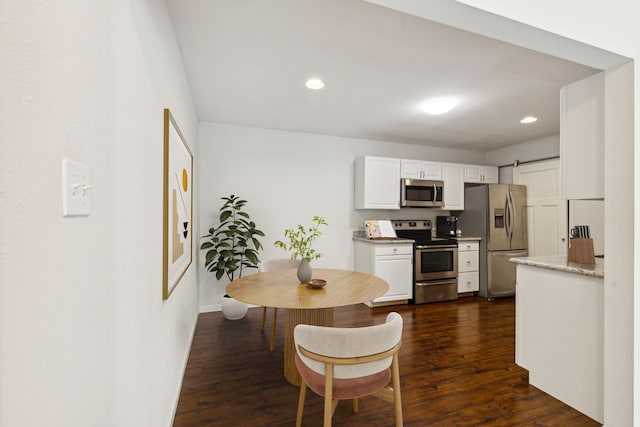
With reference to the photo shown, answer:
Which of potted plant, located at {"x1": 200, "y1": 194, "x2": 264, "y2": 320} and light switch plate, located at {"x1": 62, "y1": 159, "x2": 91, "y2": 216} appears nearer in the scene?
light switch plate, located at {"x1": 62, "y1": 159, "x2": 91, "y2": 216}

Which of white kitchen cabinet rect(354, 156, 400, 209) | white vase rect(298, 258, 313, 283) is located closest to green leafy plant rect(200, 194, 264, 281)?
white vase rect(298, 258, 313, 283)

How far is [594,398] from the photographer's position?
1847mm

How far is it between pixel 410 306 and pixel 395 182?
181 centimetres

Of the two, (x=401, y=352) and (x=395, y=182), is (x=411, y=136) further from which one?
(x=401, y=352)

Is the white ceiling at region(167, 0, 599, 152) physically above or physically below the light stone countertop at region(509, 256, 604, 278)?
above

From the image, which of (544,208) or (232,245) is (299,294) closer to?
(232,245)

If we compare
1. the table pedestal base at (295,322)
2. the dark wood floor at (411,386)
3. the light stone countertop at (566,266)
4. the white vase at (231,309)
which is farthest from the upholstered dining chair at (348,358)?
the white vase at (231,309)

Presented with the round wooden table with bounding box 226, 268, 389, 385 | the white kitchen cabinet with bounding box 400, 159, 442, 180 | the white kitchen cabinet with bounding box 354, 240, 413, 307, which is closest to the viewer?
the round wooden table with bounding box 226, 268, 389, 385

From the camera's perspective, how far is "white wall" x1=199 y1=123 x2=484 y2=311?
3887 mm

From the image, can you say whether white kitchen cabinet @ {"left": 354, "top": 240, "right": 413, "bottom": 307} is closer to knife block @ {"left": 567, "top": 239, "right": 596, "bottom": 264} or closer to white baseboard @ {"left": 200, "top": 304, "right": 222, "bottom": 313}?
white baseboard @ {"left": 200, "top": 304, "right": 222, "bottom": 313}

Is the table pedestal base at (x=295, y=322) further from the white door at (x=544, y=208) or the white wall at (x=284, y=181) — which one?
the white door at (x=544, y=208)

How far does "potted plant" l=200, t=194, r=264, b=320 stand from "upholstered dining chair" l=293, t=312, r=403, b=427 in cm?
224

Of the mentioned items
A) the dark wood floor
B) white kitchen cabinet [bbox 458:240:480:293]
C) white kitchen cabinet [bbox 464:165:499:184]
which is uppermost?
white kitchen cabinet [bbox 464:165:499:184]

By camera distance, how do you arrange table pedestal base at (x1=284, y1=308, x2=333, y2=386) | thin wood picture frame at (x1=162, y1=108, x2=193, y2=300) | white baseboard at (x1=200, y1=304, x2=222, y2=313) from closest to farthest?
thin wood picture frame at (x1=162, y1=108, x2=193, y2=300)
table pedestal base at (x1=284, y1=308, x2=333, y2=386)
white baseboard at (x1=200, y1=304, x2=222, y2=313)
